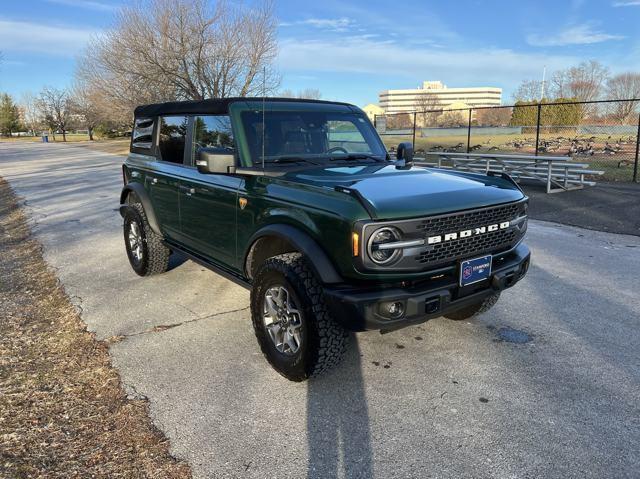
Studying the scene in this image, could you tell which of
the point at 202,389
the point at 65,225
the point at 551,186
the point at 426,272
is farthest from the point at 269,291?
the point at 551,186

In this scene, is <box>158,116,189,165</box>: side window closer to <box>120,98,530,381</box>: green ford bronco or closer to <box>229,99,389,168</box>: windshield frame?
<box>120,98,530,381</box>: green ford bronco

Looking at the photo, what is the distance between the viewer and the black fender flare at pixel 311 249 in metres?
2.98

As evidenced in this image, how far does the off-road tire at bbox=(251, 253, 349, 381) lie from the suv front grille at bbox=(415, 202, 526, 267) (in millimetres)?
677

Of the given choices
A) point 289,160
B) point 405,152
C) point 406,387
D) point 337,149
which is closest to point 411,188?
point 289,160

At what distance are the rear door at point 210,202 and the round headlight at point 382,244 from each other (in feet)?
4.67

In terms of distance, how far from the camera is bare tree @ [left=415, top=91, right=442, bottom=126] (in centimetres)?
2300

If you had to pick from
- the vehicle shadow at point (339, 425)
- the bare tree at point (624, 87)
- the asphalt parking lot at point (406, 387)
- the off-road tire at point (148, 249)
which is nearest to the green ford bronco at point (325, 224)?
the vehicle shadow at point (339, 425)

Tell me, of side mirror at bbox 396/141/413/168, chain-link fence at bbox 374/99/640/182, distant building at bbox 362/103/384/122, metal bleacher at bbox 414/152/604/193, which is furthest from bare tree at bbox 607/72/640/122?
side mirror at bbox 396/141/413/168

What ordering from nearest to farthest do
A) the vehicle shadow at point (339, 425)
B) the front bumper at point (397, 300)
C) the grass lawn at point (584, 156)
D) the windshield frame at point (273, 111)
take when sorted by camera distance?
the vehicle shadow at point (339, 425)
the front bumper at point (397, 300)
the windshield frame at point (273, 111)
the grass lawn at point (584, 156)

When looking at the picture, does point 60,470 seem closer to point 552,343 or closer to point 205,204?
point 205,204

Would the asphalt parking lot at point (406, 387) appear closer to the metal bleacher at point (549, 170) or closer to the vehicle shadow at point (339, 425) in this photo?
the vehicle shadow at point (339, 425)

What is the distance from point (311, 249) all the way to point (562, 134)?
1028 inches

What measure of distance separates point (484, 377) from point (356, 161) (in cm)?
202

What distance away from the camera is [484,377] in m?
3.38
